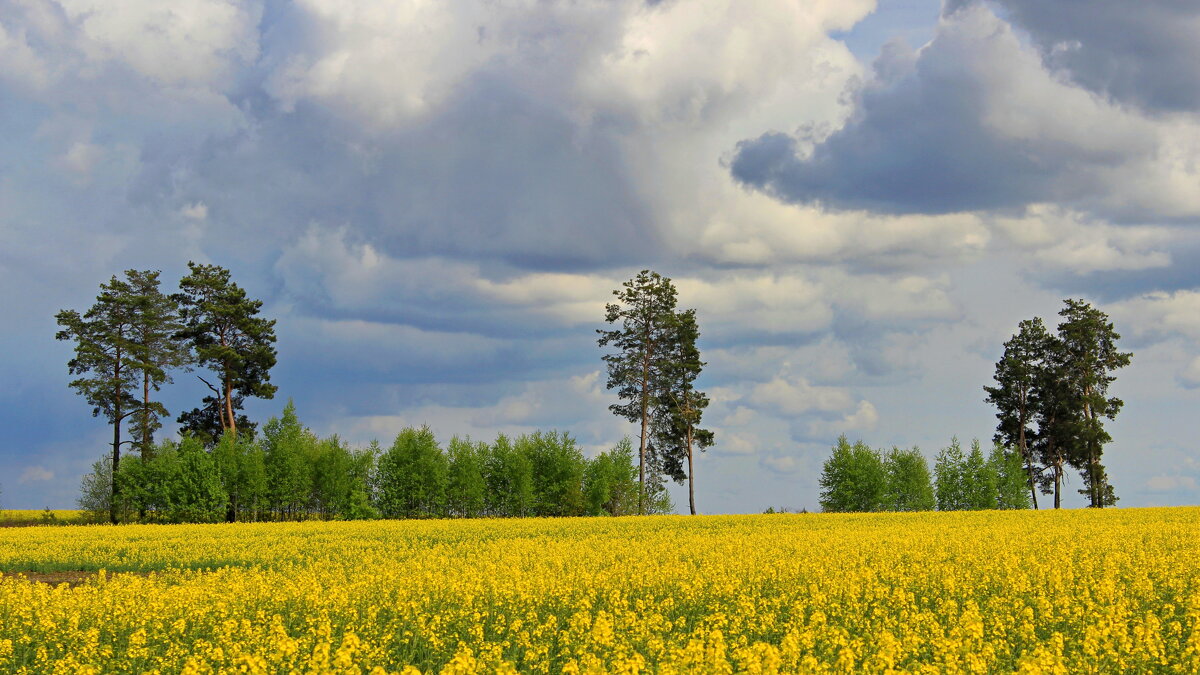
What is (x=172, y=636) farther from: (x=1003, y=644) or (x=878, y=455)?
(x=878, y=455)

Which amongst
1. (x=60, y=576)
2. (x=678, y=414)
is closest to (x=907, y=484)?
→ (x=678, y=414)

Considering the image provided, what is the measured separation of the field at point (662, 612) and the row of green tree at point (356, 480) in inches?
1257

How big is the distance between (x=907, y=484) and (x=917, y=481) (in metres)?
1.07

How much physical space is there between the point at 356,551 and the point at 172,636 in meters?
16.2

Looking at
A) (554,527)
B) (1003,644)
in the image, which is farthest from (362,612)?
(554,527)

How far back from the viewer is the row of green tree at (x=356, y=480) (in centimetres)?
5778

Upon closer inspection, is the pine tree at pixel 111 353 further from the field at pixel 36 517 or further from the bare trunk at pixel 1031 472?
the bare trunk at pixel 1031 472

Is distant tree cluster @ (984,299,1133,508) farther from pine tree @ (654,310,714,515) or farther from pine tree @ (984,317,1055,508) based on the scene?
pine tree @ (654,310,714,515)

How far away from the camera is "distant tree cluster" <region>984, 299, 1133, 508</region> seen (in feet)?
221

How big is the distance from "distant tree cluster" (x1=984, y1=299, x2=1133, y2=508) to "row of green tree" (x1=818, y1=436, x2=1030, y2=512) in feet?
6.99

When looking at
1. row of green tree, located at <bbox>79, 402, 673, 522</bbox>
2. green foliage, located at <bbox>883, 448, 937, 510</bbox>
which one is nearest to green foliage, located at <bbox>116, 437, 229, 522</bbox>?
row of green tree, located at <bbox>79, 402, 673, 522</bbox>

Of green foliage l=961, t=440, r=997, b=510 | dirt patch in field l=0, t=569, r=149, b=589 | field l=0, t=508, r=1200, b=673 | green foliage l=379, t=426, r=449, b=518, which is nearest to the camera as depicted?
field l=0, t=508, r=1200, b=673

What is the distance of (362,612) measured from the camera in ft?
53.3

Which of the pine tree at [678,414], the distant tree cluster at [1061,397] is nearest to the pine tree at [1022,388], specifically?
the distant tree cluster at [1061,397]
